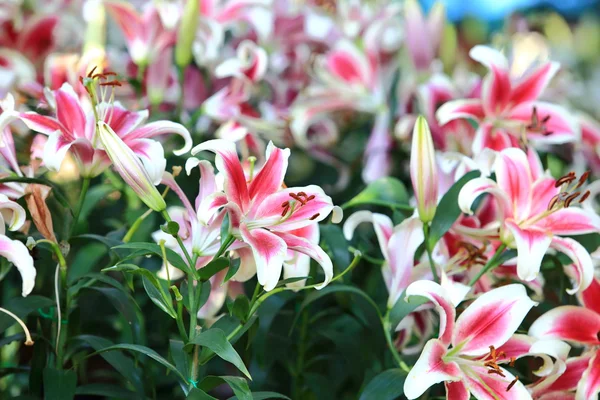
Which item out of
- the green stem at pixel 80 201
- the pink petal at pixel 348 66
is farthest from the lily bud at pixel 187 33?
the green stem at pixel 80 201

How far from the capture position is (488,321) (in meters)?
0.55

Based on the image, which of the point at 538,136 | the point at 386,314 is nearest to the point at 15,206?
the point at 386,314

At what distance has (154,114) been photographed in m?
0.88

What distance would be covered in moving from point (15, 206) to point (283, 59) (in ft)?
2.23

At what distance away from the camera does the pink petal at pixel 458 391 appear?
0.54 metres

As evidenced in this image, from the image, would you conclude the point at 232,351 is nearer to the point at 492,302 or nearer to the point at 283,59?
the point at 492,302

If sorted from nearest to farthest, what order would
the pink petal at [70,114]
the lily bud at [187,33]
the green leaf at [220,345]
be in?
1. the green leaf at [220,345]
2. the pink petal at [70,114]
3. the lily bud at [187,33]

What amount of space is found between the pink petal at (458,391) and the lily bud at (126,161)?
0.78 feet

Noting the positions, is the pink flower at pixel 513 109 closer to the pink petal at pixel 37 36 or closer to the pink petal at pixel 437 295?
the pink petal at pixel 437 295

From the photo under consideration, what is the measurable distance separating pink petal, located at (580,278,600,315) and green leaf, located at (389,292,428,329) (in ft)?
0.47

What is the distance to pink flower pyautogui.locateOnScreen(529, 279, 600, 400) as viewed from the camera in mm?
584

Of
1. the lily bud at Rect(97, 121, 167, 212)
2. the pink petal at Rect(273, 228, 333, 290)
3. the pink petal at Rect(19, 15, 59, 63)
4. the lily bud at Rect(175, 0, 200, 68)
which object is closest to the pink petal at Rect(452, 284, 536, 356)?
the pink petal at Rect(273, 228, 333, 290)

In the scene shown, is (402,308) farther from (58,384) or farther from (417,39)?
(417,39)

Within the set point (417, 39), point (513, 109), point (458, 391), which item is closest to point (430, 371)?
point (458, 391)
